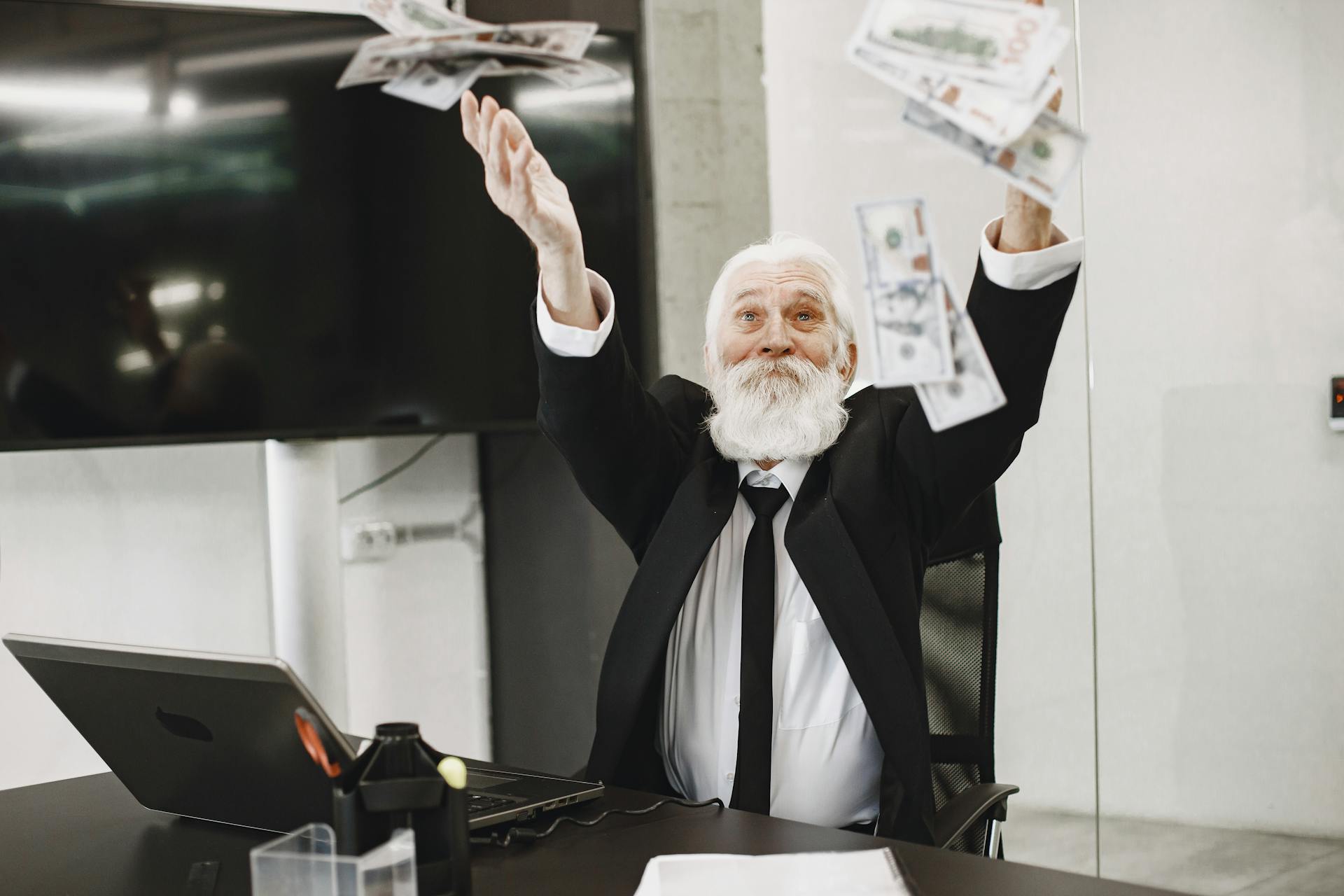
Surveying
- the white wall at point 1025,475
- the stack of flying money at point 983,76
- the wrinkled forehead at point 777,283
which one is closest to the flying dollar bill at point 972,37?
the stack of flying money at point 983,76

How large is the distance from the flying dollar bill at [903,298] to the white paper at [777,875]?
0.40 m

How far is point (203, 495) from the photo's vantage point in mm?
2785

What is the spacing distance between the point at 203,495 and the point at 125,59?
93 centimetres

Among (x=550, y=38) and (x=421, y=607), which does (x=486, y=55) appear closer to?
(x=550, y=38)

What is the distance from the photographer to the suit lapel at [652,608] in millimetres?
1702

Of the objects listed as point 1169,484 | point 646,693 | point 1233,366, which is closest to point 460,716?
point 646,693

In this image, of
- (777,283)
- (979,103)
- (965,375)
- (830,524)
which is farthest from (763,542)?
(979,103)

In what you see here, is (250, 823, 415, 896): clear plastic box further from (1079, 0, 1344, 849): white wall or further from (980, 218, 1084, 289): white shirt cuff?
(1079, 0, 1344, 849): white wall

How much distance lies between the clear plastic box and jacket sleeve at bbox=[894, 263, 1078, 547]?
31.5 inches

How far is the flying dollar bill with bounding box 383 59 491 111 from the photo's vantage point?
2.14 meters

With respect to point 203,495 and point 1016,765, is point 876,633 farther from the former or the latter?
point 203,495

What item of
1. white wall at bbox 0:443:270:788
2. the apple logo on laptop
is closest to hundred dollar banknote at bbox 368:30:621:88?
white wall at bbox 0:443:270:788

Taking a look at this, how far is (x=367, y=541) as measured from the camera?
9.81 feet

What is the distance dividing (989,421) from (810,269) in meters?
0.54
